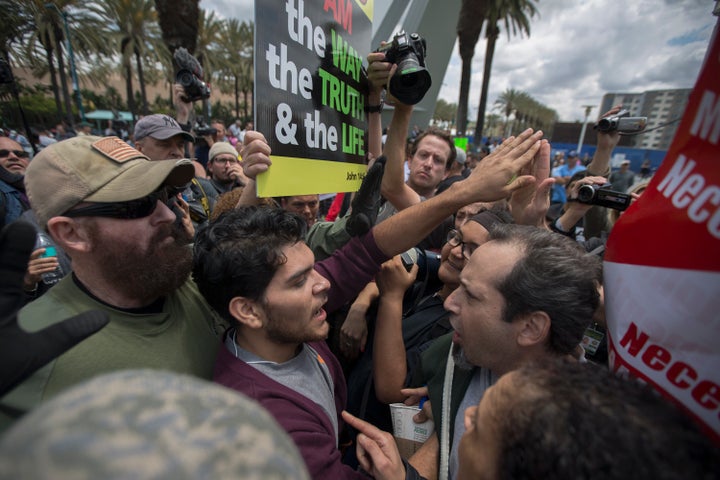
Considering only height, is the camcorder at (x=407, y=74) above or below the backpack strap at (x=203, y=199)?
above

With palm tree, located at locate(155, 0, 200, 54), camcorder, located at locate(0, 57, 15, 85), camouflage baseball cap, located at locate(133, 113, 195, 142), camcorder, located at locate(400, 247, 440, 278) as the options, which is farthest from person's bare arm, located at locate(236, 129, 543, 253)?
palm tree, located at locate(155, 0, 200, 54)

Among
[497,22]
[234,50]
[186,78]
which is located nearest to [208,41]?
[234,50]

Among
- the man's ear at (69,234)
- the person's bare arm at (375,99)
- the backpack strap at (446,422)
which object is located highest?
the person's bare arm at (375,99)

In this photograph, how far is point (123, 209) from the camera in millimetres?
1278

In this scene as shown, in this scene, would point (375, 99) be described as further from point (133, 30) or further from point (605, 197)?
point (133, 30)

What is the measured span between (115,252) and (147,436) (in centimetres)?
111

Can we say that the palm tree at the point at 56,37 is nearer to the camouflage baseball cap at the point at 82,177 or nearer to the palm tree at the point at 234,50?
the palm tree at the point at 234,50

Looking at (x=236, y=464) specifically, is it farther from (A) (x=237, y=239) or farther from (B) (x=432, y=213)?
(B) (x=432, y=213)

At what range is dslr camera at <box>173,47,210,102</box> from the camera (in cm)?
340

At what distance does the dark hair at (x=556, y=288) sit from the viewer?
1.31 m

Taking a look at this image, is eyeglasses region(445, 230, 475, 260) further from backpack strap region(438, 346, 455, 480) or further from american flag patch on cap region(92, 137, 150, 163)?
american flag patch on cap region(92, 137, 150, 163)

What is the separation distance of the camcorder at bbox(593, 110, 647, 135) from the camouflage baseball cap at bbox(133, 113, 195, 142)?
344 cm

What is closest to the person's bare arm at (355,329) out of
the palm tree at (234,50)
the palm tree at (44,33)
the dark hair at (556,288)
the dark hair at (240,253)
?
the dark hair at (240,253)

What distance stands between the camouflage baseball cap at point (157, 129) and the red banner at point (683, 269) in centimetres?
325
